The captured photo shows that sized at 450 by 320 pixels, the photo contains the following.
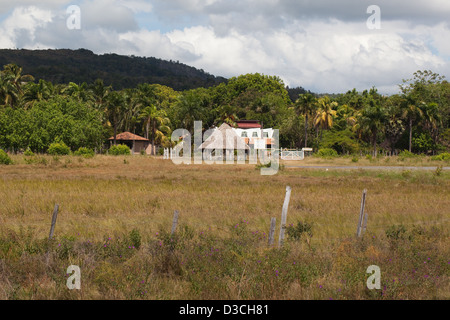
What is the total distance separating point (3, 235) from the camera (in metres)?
11.0

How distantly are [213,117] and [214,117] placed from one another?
31 centimetres

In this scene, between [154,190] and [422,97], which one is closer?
[154,190]

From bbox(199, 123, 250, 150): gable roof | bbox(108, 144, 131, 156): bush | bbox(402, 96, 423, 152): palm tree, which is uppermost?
bbox(402, 96, 423, 152): palm tree

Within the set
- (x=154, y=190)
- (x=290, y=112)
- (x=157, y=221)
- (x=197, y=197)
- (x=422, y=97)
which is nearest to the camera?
(x=157, y=221)

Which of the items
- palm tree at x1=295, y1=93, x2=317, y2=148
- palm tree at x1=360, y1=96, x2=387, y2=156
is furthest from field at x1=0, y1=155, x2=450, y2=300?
palm tree at x1=295, y1=93, x2=317, y2=148

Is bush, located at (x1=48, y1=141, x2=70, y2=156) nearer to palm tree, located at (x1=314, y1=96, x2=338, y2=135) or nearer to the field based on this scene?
the field

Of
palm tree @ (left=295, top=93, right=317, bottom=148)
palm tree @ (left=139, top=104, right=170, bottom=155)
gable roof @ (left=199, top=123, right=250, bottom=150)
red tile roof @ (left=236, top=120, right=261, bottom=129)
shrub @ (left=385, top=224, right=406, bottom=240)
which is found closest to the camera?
shrub @ (left=385, top=224, right=406, bottom=240)

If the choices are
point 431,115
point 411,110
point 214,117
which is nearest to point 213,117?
point 214,117

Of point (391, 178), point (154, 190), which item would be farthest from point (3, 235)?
point (391, 178)

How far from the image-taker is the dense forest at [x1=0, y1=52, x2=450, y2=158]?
5803cm

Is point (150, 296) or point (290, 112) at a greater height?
point (290, 112)

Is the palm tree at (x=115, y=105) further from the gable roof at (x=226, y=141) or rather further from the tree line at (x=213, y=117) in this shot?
the gable roof at (x=226, y=141)

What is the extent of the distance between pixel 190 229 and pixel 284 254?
3.06 meters

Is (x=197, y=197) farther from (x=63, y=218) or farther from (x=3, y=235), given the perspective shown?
(x=3, y=235)
